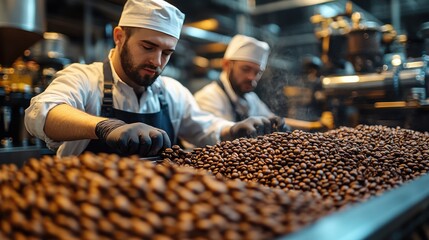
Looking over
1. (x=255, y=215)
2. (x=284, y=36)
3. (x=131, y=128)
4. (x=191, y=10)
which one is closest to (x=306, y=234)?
(x=255, y=215)

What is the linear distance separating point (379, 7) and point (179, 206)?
585 centimetres

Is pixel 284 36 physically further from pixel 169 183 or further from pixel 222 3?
pixel 169 183

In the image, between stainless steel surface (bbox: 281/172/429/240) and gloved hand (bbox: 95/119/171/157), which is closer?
stainless steel surface (bbox: 281/172/429/240)

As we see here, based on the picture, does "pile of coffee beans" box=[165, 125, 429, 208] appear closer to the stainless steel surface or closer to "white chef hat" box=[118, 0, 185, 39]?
the stainless steel surface

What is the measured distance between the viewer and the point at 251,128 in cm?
206

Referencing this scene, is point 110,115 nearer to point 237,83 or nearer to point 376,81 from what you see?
point 237,83

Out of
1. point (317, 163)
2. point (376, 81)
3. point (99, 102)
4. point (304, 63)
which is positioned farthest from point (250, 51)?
point (317, 163)

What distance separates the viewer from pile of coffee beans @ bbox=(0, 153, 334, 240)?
0.67 m

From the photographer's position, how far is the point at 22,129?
90.0 inches

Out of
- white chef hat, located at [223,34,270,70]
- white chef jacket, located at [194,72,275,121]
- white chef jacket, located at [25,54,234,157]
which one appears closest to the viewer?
white chef jacket, located at [25,54,234,157]

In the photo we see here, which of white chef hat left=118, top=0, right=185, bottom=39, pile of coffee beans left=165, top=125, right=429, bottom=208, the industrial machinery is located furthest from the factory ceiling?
pile of coffee beans left=165, top=125, right=429, bottom=208

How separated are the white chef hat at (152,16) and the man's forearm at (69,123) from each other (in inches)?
20.9

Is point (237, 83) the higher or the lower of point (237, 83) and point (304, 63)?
the lower

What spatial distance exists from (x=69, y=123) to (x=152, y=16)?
65 cm
